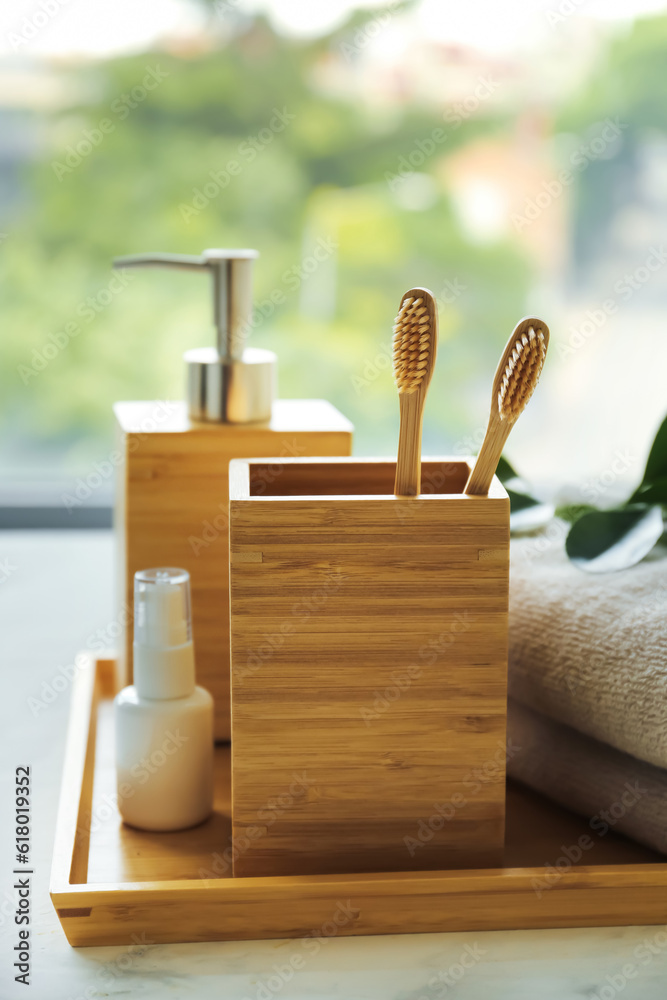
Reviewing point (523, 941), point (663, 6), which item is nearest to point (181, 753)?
point (523, 941)

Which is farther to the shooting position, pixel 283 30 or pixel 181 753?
pixel 283 30

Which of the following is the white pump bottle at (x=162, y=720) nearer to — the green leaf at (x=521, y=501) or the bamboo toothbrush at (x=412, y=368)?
the bamboo toothbrush at (x=412, y=368)

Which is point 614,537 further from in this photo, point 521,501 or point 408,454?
point 408,454

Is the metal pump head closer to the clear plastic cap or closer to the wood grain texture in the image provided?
the wood grain texture

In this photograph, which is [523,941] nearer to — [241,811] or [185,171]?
[241,811]

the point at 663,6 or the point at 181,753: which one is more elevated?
the point at 663,6

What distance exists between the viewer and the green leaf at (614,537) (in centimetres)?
52

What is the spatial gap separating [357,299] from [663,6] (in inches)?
26.4

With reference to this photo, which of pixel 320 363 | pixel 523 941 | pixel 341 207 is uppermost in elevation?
pixel 341 207

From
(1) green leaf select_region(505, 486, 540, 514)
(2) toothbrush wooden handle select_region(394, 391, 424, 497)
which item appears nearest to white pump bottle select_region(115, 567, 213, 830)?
(2) toothbrush wooden handle select_region(394, 391, 424, 497)

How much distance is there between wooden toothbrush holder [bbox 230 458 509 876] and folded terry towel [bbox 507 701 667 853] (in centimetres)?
7

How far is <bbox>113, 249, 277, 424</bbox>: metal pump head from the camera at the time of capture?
22.7 inches

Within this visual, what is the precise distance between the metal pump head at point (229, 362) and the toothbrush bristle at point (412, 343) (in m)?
0.19

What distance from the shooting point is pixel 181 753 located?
47 centimetres
